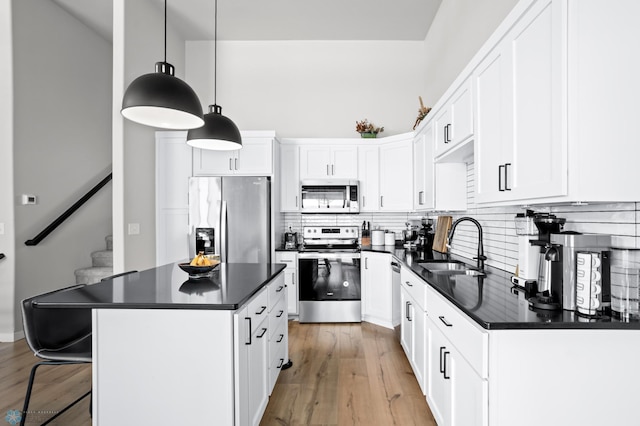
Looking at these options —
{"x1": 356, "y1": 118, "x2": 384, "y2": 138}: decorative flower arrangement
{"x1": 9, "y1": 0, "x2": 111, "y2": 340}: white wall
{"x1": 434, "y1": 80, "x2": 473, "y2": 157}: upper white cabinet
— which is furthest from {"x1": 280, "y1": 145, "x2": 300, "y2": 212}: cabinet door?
{"x1": 9, "y1": 0, "x2": 111, "y2": 340}: white wall

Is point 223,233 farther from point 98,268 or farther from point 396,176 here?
point 396,176

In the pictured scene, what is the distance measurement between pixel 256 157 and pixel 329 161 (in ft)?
3.05

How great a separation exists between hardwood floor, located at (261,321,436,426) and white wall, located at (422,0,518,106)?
2763 mm

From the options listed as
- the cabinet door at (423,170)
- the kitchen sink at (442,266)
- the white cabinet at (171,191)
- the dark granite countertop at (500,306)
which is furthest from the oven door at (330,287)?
the dark granite countertop at (500,306)

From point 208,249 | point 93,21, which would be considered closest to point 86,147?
point 93,21

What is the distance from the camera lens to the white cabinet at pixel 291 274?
13.4ft

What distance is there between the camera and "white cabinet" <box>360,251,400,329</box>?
3.81 metres

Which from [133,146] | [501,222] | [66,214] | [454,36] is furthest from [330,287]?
[66,214]

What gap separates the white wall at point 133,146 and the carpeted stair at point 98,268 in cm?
77

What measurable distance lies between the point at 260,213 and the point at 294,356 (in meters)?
1.66

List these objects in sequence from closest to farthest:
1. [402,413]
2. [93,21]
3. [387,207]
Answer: [402,413] → [387,207] → [93,21]

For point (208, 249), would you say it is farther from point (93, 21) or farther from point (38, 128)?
point (93, 21)

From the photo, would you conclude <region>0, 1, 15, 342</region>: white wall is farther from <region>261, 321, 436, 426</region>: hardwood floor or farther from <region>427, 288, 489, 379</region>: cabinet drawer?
<region>427, 288, 489, 379</region>: cabinet drawer

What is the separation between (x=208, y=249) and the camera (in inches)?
160
